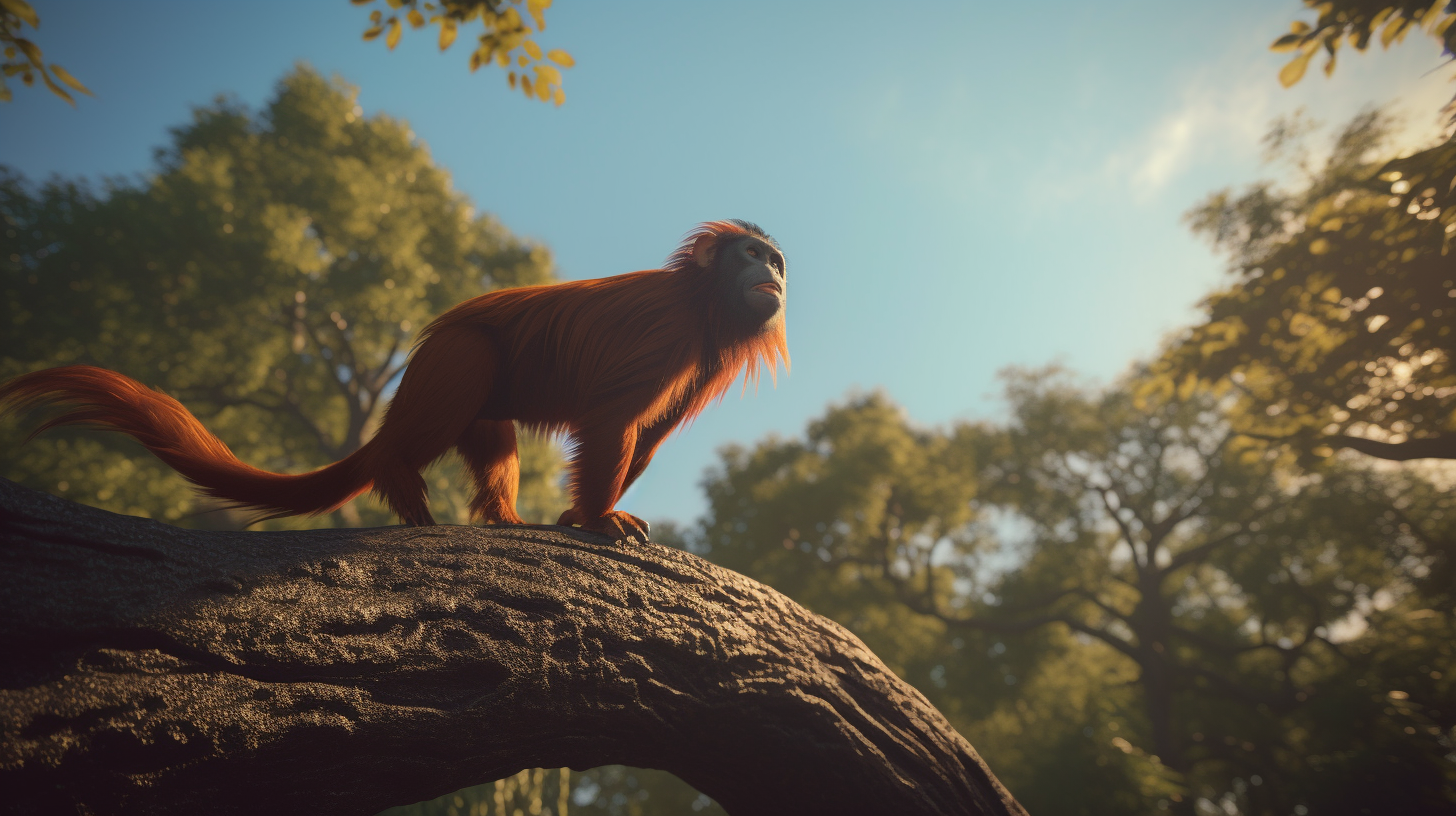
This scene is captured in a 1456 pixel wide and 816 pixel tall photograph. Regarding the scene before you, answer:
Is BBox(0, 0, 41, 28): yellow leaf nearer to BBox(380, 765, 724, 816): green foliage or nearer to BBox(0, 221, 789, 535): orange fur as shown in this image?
BBox(0, 221, 789, 535): orange fur

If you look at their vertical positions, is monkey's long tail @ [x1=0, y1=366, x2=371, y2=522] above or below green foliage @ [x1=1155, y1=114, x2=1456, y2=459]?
below


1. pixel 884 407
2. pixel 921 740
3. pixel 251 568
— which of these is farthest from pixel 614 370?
pixel 884 407

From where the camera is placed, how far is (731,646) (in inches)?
85.2

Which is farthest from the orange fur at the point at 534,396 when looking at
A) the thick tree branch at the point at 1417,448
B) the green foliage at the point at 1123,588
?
the green foliage at the point at 1123,588

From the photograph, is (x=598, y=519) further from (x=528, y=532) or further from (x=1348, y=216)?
(x=1348, y=216)

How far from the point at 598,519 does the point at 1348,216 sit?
5998mm

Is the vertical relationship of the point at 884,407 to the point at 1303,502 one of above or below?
above

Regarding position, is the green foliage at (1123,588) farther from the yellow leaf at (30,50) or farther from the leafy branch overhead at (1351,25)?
the yellow leaf at (30,50)

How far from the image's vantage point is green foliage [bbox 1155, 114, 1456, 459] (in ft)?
12.6

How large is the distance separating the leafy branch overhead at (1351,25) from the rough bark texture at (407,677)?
3.40m

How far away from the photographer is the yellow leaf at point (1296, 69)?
9.09 feet

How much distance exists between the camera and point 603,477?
7.89 ft

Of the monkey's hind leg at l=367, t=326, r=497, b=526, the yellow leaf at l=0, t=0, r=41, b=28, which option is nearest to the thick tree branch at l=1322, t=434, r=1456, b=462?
the monkey's hind leg at l=367, t=326, r=497, b=526

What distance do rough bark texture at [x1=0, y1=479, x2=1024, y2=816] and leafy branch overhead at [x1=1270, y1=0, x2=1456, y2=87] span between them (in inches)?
134
